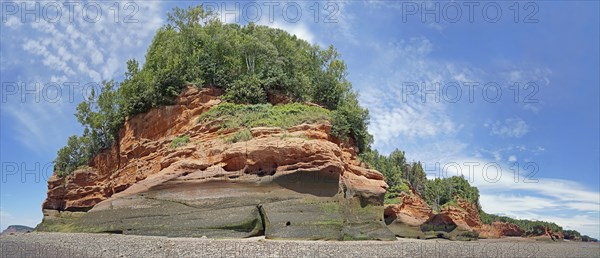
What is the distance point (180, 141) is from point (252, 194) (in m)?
7.70

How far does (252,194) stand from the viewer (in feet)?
75.3

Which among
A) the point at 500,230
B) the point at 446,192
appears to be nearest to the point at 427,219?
the point at 446,192

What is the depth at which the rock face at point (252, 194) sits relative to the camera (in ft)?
72.0

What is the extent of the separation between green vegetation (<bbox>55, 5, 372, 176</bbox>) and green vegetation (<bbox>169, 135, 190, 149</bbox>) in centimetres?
441

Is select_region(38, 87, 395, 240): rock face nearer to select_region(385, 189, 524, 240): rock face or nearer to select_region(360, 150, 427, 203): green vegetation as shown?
select_region(385, 189, 524, 240): rock face

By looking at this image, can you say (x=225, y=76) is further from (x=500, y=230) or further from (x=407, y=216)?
(x=500, y=230)

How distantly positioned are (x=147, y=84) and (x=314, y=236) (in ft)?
67.1

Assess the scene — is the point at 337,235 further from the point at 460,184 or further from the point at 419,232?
the point at 460,184

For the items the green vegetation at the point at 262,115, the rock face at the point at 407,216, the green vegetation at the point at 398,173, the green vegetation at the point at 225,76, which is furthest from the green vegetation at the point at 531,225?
the green vegetation at the point at 262,115

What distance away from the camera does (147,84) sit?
113 feet

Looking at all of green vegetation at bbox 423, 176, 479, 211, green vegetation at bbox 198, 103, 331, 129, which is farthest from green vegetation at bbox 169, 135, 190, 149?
green vegetation at bbox 423, 176, 479, 211

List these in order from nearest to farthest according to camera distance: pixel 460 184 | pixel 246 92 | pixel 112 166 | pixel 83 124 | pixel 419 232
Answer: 1. pixel 246 92
2. pixel 112 166
3. pixel 83 124
4. pixel 419 232
5. pixel 460 184

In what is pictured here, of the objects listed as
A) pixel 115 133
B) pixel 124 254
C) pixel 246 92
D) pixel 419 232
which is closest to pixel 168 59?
pixel 246 92

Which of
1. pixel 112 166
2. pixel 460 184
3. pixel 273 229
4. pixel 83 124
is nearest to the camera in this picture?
pixel 273 229
